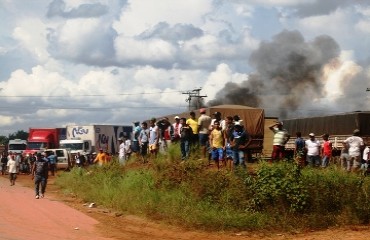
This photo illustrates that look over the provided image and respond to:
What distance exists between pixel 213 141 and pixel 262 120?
444 inches

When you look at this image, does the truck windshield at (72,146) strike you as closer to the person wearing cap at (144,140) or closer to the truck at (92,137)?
the truck at (92,137)

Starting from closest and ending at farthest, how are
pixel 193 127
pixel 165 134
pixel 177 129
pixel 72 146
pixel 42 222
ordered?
pixel 42 222 → pixel 193 127 → pixel 177 129 → pixel 165 134 → pixel 72 146

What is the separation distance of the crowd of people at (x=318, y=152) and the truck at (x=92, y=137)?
103 ft

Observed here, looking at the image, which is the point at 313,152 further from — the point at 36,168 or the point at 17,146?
the point at 17,146

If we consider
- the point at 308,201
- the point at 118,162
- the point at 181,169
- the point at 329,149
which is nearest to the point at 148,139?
the point at 118,162

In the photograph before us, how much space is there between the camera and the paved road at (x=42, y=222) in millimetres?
13789

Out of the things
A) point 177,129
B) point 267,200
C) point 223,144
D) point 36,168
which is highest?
point 177,129

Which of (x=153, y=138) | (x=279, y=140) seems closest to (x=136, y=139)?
(x=153, y=138)

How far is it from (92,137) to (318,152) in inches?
1364

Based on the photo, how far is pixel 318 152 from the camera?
64.5 ft

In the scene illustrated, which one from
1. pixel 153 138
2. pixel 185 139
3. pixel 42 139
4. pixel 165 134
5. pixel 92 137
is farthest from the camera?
pixel 92 137

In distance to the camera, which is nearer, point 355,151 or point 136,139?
point 355,151

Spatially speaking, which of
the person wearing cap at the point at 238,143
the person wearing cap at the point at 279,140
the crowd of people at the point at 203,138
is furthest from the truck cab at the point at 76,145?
the person wearing cap at the point at 238,143

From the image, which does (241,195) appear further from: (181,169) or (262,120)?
(262,120)
